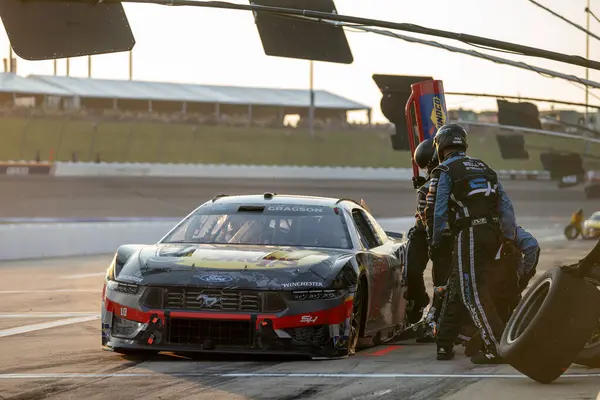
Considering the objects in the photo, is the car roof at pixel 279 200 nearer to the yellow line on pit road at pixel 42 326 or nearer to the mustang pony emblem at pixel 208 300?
the mustang pony emblem at pixel 208 300

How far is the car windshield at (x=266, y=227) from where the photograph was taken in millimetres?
10016

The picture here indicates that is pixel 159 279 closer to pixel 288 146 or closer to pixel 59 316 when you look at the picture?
pixel 59 316

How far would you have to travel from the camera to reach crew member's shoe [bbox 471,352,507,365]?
8.51 metres

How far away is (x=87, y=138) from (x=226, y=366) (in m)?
70.1

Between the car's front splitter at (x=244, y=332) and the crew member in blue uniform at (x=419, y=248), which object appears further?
the crew member in blue uniform at (x=419, y=248)

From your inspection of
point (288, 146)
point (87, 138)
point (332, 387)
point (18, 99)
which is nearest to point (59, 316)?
point (332, 387)

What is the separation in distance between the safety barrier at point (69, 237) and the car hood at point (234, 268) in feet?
49.3

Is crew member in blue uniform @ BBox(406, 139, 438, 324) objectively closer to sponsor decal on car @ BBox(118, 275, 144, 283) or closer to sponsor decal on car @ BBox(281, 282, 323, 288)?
sponsor decal on car @ BBox(281, 282, 323, 288)

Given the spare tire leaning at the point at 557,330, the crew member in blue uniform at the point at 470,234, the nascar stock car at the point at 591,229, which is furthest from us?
the nascar stock car at the point at 591,229

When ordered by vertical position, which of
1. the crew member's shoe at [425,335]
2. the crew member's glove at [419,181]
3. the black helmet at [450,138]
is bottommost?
the crew member's shoe at [425,335]

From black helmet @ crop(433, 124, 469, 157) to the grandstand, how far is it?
82.8 m

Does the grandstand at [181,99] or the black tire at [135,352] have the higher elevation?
the grandstand at [181,99]

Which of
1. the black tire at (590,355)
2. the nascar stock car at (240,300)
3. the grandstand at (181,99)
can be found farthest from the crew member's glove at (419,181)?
the grandstand at (181,99)

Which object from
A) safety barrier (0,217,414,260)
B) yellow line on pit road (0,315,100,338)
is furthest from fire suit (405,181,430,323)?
Result: safety barrier (0,217,414,260)
